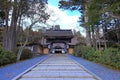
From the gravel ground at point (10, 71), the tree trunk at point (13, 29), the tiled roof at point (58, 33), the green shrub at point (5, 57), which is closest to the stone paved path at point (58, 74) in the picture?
the gravel ground at point (10, 71)

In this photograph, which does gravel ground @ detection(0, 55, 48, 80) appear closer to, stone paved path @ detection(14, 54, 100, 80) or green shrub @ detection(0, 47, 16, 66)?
stone paved path @ detection(14, 54, 100, 80)

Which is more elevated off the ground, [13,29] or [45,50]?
[13,29]

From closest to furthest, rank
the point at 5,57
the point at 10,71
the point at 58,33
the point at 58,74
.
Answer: the point at 58,74, the point at 10,71, the point at 5,57, the point at 58,33

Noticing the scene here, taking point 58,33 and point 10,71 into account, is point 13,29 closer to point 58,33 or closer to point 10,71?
point 10,71

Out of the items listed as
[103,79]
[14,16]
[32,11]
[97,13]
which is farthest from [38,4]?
[103,79]

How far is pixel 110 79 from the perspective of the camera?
10.5m

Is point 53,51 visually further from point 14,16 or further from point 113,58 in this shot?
point 113,58

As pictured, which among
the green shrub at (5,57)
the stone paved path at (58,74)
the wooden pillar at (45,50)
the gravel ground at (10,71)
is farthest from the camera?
the wooden pillar at (45,50)

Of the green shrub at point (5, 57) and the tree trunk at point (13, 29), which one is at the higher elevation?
the tree trunk at point (13, 29)

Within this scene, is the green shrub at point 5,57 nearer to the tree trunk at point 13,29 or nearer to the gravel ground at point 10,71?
the gravel ground at point 10,71

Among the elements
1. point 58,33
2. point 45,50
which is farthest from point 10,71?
point 58,33

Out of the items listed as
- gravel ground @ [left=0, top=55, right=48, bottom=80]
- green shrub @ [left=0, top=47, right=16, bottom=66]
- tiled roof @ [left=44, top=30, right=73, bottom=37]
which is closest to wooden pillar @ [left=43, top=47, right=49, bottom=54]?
tiled roof @ [left=44, top=30, right=73, bottom=37]

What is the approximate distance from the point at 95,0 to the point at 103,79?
315 inches

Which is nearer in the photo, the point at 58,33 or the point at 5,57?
the point at 5,57
